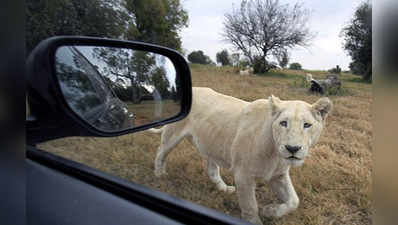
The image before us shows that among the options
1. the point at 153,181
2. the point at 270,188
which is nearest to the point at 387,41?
the point at 270,188

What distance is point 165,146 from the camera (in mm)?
1817

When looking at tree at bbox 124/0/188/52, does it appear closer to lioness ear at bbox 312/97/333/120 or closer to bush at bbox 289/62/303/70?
bush at bbox 289/62/303/70

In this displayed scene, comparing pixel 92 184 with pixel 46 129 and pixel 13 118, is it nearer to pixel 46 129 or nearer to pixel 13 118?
pixel 46 129

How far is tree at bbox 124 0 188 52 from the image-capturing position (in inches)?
74.9

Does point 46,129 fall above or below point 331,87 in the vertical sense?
below

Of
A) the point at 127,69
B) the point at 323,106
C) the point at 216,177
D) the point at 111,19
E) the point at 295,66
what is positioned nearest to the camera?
the point at 127,69

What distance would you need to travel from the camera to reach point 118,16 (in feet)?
7.11

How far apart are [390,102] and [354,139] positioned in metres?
0.92

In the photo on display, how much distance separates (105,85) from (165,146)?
94 cm

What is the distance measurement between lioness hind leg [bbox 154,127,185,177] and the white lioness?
2 cm

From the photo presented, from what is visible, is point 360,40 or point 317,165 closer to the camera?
point 360,40

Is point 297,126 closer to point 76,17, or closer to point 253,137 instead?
point 253,137

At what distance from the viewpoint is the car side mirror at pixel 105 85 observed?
1.84 ft

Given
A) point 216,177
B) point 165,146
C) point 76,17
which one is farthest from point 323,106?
point 76,17
